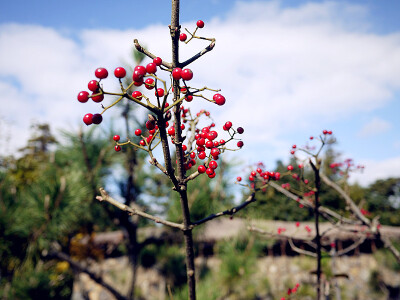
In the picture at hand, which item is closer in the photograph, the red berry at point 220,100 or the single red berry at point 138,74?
the single red berry at point 138,74

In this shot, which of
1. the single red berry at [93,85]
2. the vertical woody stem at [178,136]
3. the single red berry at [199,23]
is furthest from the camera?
the single red berry at [199,23]

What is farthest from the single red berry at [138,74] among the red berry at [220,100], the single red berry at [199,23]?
the single red berry at [199,23]

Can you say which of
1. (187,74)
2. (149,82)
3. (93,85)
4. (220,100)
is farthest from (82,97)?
(220,100)

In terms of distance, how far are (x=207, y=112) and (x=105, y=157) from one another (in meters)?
2.29

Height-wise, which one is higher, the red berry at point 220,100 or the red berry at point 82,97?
the red berry at point 220,100

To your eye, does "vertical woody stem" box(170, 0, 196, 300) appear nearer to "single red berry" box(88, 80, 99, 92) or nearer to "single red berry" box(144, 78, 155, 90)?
→ "single red berry" box(144, 78, 155, 90)

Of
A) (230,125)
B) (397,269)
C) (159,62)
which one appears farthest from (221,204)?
(397,269)

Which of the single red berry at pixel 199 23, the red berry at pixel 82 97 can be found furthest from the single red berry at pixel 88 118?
the single red berry at pixel 199 23

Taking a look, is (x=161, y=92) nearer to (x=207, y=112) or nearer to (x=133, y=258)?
(x=207, y=112)

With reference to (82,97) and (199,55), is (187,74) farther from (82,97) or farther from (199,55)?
(82,97)

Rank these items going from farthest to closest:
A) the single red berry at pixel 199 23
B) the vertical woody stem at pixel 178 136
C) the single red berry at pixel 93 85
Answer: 1. the single red berry at pixel 199 23
2. the vertical woody stem at pixel 178 136
3. the single red berry at pixel 93 85

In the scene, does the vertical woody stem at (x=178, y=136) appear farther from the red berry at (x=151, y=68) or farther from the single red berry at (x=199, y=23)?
the single red berry at (x=199, y=23)

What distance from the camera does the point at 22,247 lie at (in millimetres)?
2217

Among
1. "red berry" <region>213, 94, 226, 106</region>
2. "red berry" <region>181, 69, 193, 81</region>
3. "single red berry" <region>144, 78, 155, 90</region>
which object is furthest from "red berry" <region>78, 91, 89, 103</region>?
"red berry" <region>213, 94, 226, 106</region>
